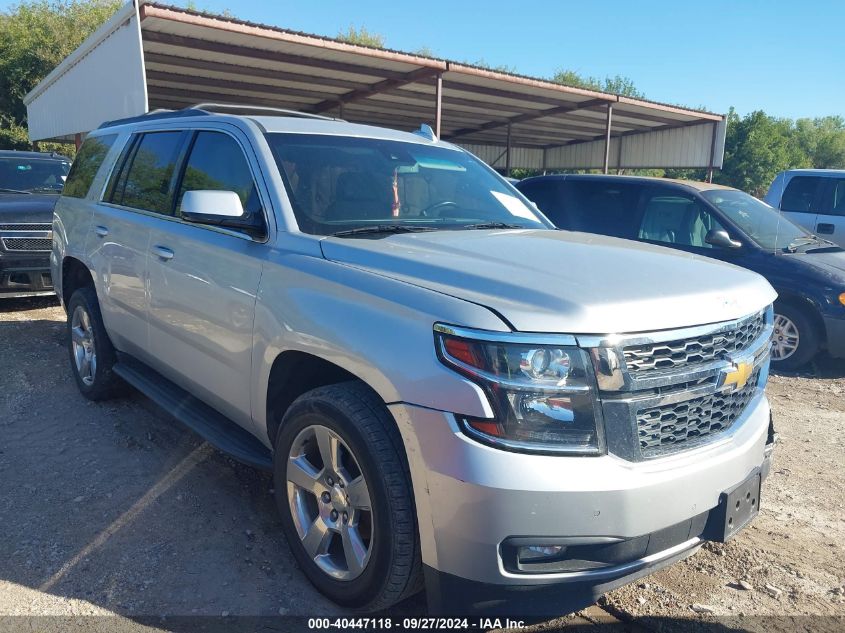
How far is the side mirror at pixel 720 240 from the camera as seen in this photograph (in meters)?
6.52

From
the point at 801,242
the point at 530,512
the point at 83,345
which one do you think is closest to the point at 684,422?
the point at 530,512

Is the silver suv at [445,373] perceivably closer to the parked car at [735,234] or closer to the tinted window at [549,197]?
the parked car at [735,234]

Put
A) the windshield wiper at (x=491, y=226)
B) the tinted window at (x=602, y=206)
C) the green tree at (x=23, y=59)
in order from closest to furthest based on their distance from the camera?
the windshield wiper at (x=491, y=226) < the tinted window at (x=602, y=206) < the green tree at (x=23, y=59)

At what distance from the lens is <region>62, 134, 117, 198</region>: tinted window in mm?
4984

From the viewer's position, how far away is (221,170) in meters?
3.51

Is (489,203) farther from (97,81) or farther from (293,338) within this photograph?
(97,81)

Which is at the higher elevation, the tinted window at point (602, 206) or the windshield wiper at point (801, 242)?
the tinted window at point (602, 206)

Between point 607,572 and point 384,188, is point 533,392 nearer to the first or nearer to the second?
point 607,572

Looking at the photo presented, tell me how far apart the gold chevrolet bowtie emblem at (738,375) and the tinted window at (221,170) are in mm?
2059

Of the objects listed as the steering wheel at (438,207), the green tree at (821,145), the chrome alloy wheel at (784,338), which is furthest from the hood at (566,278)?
the green tree at (821,145)

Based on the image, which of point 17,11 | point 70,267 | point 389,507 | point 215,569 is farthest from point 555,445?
point 17,11

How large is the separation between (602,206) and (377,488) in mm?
6033

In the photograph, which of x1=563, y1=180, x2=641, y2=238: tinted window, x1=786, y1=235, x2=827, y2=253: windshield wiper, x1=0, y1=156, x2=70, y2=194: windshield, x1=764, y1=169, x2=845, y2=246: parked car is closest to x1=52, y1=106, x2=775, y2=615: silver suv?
x1=563, y1=180, x2=641, y2=238: tinted window

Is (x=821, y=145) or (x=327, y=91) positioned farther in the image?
(x=821, y=145)
